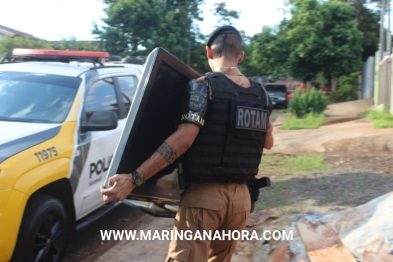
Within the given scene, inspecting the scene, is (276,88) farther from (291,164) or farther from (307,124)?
(291,164)

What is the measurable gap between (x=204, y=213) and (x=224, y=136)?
1.38ft

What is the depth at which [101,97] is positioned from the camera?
15.4 ft

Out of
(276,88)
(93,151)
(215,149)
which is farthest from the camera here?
(276,88)

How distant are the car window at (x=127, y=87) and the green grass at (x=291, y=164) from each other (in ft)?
8.27

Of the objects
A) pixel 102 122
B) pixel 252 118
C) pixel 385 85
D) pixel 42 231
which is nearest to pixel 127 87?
pixel 102 122

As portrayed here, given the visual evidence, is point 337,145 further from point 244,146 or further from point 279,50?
point 279,50

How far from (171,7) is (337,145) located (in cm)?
1488

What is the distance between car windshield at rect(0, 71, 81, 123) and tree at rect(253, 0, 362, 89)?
59.5 ft

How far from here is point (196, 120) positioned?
2.18 metres

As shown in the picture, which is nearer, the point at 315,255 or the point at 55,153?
the point at 315,255

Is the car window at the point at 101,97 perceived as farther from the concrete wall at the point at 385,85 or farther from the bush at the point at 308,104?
the concrete wall at the point at 385,85

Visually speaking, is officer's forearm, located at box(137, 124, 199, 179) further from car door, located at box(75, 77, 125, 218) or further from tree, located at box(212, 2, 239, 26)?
tree, located at box(212, 2, 239, 26)

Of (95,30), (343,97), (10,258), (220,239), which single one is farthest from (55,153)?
(343,97)

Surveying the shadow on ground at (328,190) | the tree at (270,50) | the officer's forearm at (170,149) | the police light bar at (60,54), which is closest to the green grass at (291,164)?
the shadow on ground at (328,190)
